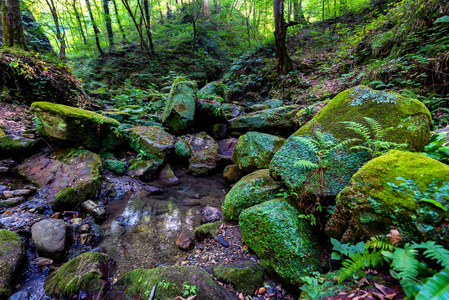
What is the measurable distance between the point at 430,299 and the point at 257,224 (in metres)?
1.86

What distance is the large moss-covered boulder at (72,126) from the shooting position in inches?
199

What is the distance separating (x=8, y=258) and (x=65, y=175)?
2.47 m

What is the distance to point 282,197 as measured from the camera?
308cm

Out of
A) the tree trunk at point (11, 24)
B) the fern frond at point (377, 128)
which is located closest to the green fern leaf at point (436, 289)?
the fern frond at point (377, 128)

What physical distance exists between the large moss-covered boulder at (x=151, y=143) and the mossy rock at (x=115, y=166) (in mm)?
776

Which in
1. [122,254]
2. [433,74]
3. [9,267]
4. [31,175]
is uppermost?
[433,74]

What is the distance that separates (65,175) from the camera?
4688 mm

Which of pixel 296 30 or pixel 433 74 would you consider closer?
pixel 433 74

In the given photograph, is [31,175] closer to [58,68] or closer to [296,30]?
[58,68]

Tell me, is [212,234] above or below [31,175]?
below

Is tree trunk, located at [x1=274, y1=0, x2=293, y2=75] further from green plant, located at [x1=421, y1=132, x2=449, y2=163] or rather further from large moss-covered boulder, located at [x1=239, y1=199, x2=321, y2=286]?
large moss-covered boulder, located at [x1=239, y1=199, x2=321, y2=286]

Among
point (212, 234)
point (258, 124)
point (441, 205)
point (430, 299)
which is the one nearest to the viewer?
point (430, 299)

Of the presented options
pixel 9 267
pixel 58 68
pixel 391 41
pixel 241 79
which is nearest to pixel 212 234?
pixel 9 267

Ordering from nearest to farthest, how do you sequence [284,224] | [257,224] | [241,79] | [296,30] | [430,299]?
[430,299] → [284,224] → [257,224] → [241,79] → [296,30]
